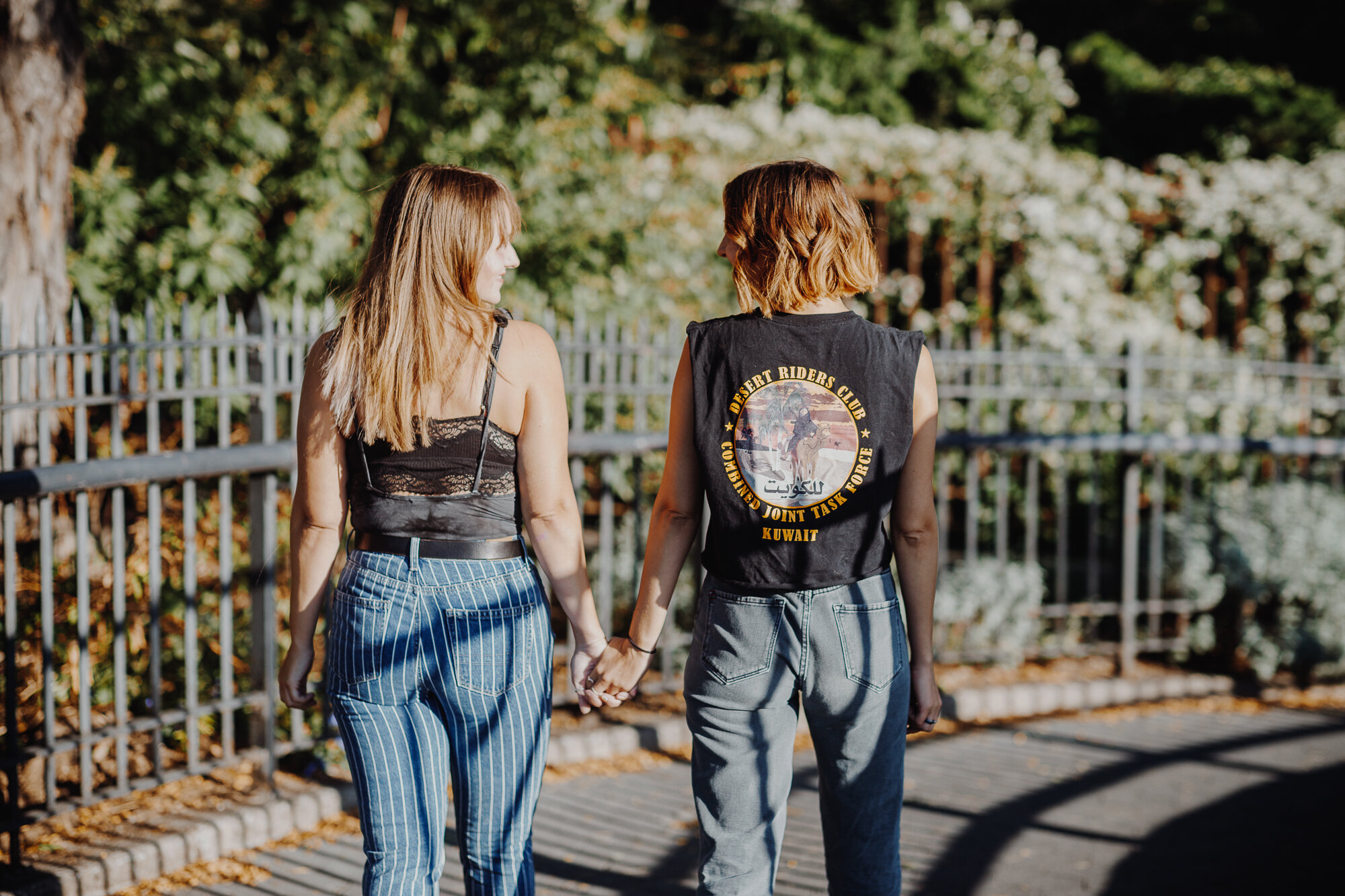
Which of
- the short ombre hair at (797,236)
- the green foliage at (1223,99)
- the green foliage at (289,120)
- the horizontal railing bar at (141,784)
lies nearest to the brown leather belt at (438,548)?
the short ombre hair at (797,236)

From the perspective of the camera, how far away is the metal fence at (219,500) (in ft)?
10.3

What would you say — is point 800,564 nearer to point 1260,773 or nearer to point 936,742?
point 936,742

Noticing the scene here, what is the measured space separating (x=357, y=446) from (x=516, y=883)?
2.85ft

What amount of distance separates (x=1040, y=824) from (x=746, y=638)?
7.74 ft

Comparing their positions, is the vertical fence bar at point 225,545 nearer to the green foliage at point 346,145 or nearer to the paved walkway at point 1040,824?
the paved walkway at point 1040,824

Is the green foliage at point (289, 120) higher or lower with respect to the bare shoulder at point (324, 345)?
higher

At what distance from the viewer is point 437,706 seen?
1.99 meters

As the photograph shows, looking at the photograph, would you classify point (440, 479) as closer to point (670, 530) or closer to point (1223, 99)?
point (670, 530)

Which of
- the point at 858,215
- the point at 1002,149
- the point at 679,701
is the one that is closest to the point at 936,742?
the point at 679,701

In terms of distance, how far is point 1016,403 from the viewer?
6.76m

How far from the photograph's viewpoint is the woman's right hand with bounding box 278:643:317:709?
6.89ft

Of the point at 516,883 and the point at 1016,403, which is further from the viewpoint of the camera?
the point at 1016,403

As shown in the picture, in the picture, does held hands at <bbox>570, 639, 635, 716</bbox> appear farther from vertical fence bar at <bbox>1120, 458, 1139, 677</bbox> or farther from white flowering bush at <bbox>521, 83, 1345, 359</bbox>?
white flowering bush at <bbox>521, 83, 1345, 359</bbox>

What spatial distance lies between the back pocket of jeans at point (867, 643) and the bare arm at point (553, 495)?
0.46 m
